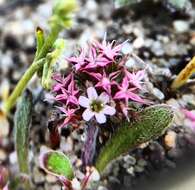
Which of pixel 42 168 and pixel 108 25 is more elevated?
pixel 108 25

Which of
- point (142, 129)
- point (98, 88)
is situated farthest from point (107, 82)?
point (142, 129)

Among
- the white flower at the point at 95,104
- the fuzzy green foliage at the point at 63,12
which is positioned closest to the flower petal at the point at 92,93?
the white flower at the point at 95,104

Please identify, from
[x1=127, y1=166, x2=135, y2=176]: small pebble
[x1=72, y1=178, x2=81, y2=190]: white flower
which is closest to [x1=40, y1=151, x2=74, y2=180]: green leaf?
[x1=72, y1=178, x2=81, y2=190]: white flower

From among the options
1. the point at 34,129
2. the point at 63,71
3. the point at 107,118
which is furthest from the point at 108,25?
the point at 107,118

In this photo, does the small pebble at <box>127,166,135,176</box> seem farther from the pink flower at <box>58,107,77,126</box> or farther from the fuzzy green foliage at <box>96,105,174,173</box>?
the pink flower at <box>58,107,77,126</box>

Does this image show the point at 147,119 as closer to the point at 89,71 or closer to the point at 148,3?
the point at 89,71
